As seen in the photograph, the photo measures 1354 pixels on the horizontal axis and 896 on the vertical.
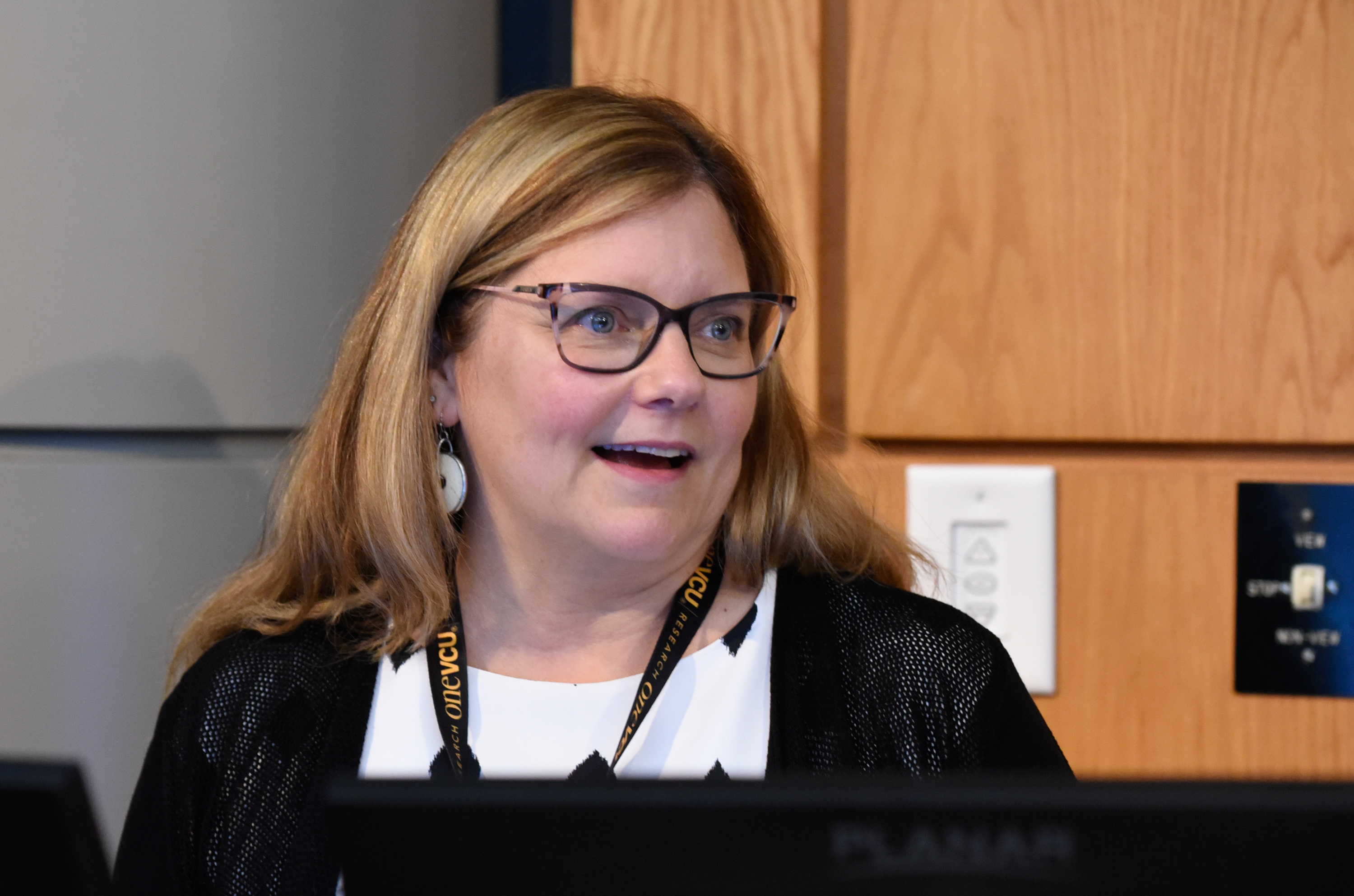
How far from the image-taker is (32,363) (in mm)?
1598

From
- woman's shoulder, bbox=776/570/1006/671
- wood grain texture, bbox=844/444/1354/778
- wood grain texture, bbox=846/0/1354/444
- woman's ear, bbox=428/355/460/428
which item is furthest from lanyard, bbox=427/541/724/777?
wood grain texture, bbox=844/444/1354/778

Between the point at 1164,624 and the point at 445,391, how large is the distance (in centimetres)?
106

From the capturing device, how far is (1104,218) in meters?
1.67

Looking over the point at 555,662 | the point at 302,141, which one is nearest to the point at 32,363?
the point at 302,141

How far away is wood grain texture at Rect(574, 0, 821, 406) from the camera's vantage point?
5.51 ft

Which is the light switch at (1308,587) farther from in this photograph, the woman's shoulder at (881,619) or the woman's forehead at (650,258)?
the woman's forehead at (650,258)

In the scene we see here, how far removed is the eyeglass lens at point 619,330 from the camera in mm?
1314

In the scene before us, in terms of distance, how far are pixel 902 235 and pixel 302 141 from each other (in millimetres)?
900

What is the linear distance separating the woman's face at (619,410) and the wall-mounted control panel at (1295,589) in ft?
2.59

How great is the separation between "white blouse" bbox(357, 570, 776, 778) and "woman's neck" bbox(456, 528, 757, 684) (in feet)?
0.08

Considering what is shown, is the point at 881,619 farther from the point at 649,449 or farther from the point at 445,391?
the point at 445,391

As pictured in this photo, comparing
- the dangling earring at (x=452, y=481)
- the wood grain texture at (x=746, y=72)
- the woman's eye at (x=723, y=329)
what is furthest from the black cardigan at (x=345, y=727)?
the wood grain texture at (x=746, y=72)

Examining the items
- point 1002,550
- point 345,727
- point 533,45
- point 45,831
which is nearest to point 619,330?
point 345,727

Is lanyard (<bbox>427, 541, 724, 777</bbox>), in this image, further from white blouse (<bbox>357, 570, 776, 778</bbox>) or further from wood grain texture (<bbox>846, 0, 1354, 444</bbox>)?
wood grain texture (<bbox>846, 0, 1354, 444</bbox>)
